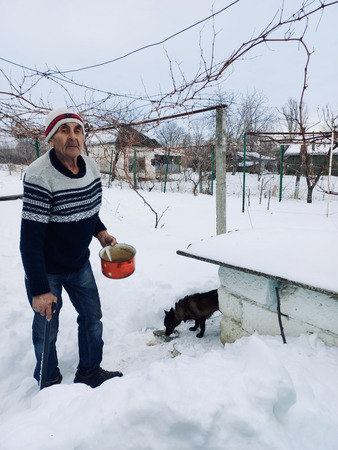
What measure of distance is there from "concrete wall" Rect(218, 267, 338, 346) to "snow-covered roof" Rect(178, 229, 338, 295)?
0.17 m

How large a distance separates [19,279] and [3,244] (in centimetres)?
151

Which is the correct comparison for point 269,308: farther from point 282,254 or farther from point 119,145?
point 119,145

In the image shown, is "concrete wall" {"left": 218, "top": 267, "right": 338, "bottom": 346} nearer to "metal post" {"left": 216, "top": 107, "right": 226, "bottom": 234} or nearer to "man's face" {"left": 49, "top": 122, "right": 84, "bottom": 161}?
"man's face" {"left": 49, "top": 122, "right": 84, "bottom": 161}

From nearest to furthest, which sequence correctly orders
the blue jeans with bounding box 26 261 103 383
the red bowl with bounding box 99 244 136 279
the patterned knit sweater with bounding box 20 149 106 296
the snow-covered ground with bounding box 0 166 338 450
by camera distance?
1. the snow-covered ground with bounding box 0 166 338 450
2. the patterned knit sweater with bounding box 20 149 106 296
3. the blue jeans with bounding box 26 261 103 383
4. the red bowl with bounding box 99 244 136 279

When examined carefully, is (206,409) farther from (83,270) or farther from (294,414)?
(83,270)

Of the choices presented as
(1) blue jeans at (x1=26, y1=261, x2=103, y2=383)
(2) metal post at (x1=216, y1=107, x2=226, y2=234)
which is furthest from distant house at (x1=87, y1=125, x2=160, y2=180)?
(1) blue jeans at (x1=26, y1=261, x2=103, y2=383)

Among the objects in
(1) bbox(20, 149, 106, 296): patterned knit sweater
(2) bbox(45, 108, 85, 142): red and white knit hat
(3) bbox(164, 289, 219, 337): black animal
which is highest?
(2) bbox(45, 108, 85, 142): red and white knit hat

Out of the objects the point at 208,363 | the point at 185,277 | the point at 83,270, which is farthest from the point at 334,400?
the point at 185,277

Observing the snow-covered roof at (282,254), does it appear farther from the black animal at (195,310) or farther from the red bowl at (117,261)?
the black animal at (195,310)

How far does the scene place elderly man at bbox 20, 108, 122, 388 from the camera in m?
1.70

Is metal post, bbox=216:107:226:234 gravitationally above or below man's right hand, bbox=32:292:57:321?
above

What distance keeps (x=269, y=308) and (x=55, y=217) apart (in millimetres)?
1821

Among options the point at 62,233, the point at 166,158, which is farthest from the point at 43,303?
the point at 166,158

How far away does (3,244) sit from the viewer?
487 centimetres
